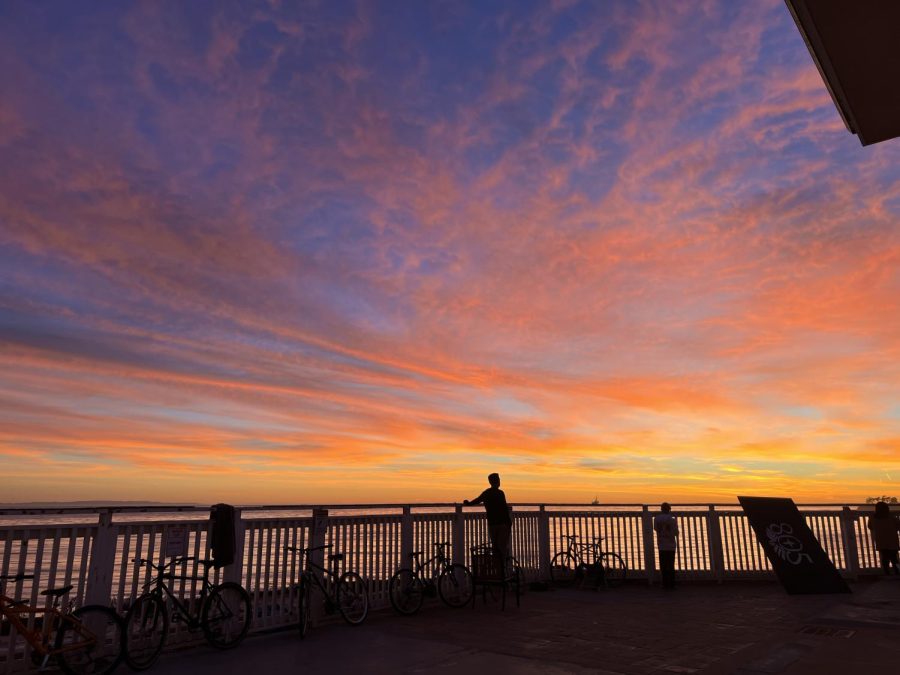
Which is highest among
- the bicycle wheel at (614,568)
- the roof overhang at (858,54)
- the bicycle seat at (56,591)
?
the roof overhang at (858,54)

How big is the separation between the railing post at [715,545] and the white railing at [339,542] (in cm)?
2

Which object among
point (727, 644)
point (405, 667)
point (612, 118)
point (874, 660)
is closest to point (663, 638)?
point (727, 644)

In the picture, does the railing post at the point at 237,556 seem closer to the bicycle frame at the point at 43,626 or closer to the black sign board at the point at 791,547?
the bicycle frame at the point at 43,626

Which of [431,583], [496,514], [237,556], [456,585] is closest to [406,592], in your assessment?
[431,583]

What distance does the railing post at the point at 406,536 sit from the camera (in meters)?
11.1

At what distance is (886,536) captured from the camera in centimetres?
1493

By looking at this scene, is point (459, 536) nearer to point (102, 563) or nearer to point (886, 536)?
point (102, 563)

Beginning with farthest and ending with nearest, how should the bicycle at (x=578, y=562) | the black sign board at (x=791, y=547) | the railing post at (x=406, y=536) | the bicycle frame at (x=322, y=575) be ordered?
the bicycle at (x=578, y=562) → the black sign board at (x=791, y=547) → the railing post at (x=406, y=536) → the bicycle frame at (x=322, y=575)

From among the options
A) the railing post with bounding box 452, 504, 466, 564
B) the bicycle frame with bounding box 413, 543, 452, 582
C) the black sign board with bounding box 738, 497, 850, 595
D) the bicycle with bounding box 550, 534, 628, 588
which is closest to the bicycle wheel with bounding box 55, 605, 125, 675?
the bicycle frame with bounding box 413, 543, 452, 582

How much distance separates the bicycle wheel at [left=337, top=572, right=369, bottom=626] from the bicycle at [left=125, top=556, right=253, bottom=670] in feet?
4.90

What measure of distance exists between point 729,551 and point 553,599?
4.88m

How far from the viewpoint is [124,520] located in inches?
307

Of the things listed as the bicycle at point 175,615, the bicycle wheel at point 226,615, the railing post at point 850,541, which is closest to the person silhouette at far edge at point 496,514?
the bicycle wheel at point 226,615

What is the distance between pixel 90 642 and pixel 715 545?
1251cm
